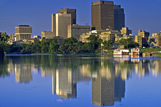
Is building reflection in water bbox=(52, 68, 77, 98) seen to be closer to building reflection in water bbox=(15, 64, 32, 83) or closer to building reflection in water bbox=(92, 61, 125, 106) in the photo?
building reflection in water bbox=(92, 61, 125, 106)

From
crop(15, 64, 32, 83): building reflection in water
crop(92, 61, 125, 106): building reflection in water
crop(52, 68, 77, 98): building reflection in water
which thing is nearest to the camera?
crop(92, 61, 125, 106): building reflection in water

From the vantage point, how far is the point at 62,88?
103ft

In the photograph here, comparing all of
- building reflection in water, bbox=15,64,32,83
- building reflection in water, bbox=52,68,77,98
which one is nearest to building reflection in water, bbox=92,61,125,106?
building reflection in water, bbox=52,68,77,98

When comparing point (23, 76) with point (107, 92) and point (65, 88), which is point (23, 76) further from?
point (107, 92)

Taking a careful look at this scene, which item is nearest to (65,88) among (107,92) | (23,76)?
(107,92)

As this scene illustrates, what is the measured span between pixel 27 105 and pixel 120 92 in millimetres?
8465

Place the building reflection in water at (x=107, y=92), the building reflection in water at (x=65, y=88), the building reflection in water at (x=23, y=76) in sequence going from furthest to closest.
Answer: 1. the building reflection in water at (x=23, y=76)
2. the building reflection in water at (x=65, y=88)
3. the building reflection in water at (x=107, y=92)

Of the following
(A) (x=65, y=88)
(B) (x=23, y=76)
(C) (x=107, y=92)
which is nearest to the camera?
(C) (x=107, y=92)

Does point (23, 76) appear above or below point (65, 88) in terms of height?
above

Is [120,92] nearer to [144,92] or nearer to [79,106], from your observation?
[144,92]

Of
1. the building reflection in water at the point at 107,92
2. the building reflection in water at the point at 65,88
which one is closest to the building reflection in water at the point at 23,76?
the building reflection in water at the point at 65,88

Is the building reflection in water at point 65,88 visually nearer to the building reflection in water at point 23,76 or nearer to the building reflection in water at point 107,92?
the building reflection in water at point 107,92

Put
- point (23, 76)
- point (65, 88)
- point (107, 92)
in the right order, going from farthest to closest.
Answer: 1. point (23, 76)
2. point (65, 88)
3. point (107, 92)

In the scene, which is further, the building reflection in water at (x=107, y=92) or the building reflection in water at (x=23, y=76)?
the building reflection in water at (x=23, y=76)
